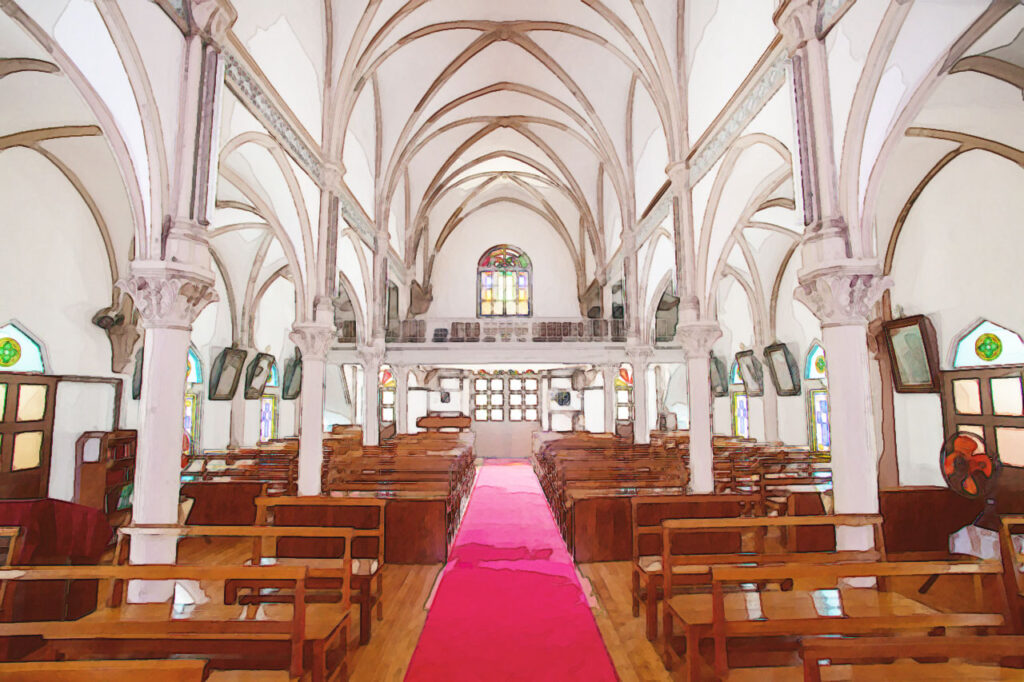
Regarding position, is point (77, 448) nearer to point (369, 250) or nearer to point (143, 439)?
point (143, 439)

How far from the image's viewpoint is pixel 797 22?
689cm

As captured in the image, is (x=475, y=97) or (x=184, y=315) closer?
(x=184, y=315)

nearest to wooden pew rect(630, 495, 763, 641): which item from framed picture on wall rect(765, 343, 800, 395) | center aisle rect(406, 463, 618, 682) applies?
center aisle rect(406, 463, 618, 682)

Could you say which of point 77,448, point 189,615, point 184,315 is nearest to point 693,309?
point 184,315

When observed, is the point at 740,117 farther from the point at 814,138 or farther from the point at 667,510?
the point at 667,510

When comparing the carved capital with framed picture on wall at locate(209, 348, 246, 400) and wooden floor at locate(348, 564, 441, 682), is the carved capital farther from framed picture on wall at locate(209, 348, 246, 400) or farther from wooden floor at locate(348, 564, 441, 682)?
framed picture on wall at locate(209, 348, 246, 400)

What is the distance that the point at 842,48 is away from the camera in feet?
21.2

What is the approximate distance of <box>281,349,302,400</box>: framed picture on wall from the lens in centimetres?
2123

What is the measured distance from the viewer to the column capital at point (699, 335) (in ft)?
36.1

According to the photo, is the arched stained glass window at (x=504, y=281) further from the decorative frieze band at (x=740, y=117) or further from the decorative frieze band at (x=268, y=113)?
the decorative frieze band at (x=740, y=117)

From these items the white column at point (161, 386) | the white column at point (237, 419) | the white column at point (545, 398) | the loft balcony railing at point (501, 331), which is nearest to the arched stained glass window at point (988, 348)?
the loft balcony railing at point (501, 331)

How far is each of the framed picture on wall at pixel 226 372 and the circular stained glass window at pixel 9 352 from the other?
6.53 m

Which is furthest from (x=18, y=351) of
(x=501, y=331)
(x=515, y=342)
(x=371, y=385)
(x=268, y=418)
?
(x=501, y=331)

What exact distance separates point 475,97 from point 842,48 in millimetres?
11911
